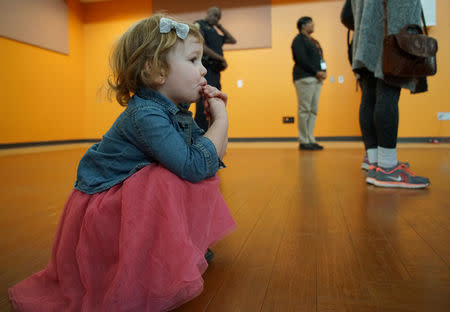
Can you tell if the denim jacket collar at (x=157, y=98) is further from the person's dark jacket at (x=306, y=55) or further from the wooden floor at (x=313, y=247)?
the person's dark jacket at (x=306, y=55)

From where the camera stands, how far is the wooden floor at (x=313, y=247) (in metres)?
0.73

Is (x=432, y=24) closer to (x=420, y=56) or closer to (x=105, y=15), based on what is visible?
(x=420, y=56)

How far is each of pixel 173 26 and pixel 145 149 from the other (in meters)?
0.29

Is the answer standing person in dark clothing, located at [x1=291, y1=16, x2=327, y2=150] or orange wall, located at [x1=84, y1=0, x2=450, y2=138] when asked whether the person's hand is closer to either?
standing person in dark clothing, located at [x1=291, y1=16, x2=327, y2=150]

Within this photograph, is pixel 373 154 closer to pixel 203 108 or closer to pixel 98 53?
pixel 203 108

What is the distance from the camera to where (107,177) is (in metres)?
0.80

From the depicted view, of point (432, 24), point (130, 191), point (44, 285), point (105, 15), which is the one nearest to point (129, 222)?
point (130, 191)

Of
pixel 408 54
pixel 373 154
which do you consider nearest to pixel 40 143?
pixel 373 154

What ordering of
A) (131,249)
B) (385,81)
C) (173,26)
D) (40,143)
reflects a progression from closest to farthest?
(131,249) → (173,26) → (385,81) → (40,143)

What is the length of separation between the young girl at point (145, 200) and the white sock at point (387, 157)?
4.18 ft

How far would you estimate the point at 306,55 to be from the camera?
427cm

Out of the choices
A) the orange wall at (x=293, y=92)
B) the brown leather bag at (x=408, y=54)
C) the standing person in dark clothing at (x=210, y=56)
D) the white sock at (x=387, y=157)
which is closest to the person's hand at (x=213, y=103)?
the brown leather bag at (x=408, y=54)

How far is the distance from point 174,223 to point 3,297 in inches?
17.2

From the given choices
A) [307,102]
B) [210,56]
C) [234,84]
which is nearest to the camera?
[210,56]
